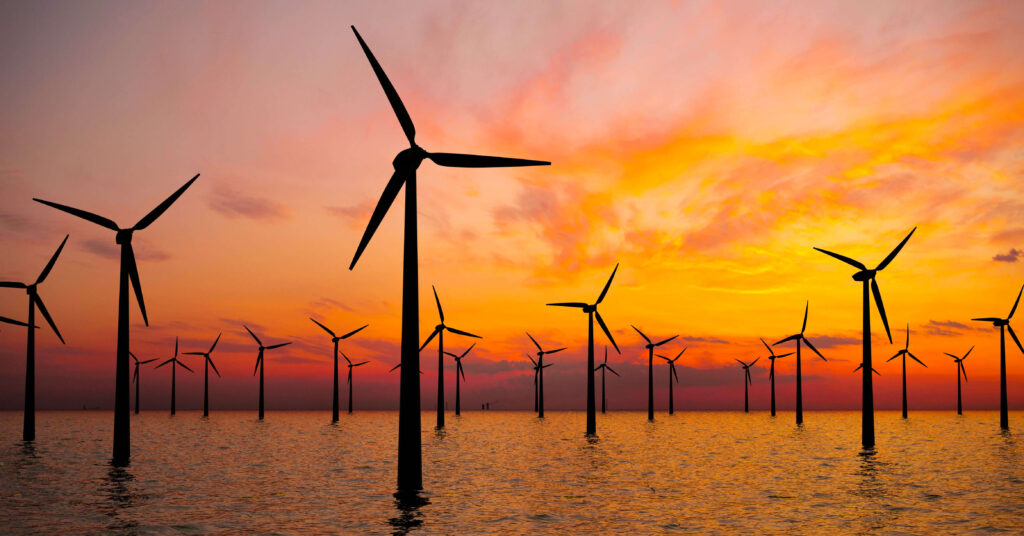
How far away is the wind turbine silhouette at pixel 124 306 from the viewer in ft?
190

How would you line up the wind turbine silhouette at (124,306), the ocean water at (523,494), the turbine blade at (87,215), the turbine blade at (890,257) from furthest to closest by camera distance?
the turbine blade at (890,257) < the turbine blade at (87,215) < the wind turbine silhouette at (124,306) < the ocean water at (523,494)

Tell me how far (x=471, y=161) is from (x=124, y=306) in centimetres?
3067

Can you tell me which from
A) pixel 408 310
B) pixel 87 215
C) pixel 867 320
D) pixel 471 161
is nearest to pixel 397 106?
pixel 471 161

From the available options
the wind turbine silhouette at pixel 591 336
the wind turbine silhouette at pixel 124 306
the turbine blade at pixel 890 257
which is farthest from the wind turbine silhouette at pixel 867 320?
the wind turbine silhouette at pixel 124 306

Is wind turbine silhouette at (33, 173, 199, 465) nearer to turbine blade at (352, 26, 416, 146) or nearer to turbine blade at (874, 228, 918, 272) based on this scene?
turbine blade at (352, 26, 416, 146)

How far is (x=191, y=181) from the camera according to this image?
65.5 m

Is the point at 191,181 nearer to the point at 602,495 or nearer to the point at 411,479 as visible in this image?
the point at 411,479

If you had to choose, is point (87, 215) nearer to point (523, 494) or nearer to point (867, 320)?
point (523, 494)

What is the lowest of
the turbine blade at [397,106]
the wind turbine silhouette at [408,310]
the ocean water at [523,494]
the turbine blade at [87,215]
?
the ocean water at [523,494]

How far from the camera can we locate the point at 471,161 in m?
47.2

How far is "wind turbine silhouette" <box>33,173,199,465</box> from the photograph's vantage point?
190ft

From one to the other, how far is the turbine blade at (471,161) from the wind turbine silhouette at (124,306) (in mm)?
28992

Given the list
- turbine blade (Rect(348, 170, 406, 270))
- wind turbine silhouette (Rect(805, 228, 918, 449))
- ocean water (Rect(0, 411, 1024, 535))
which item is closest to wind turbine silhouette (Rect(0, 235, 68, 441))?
ocean water (Rect(0, 411, 1024, 535))

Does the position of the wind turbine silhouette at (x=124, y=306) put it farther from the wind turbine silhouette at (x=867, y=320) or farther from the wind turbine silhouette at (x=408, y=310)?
the wind turbine silhouette at (x=867, y=320)
